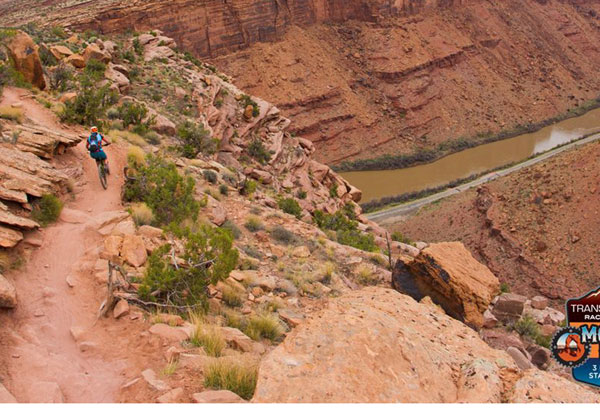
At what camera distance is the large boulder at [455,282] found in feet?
32.1

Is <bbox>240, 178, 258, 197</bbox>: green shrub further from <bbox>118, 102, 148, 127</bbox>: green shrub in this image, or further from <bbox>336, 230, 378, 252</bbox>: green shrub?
<bbox>118, 102, 148, 127</bbox>: green shrub

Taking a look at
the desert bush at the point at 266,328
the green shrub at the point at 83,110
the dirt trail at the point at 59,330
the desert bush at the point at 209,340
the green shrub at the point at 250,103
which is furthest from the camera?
the green shrub at the point at 250,103

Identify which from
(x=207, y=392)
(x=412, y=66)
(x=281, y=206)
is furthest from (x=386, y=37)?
(x=207, y=392)

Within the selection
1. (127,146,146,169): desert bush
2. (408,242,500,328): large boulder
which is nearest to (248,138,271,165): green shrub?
(127,146,146,169): desert bush

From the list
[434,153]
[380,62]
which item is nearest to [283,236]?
[434,153]

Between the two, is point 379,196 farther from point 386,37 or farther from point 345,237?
point 345,237

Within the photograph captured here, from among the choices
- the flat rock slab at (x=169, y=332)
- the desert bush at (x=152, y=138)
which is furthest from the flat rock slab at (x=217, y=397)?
the desert bush at (x=152, y=138)

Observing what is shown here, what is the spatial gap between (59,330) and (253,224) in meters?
6.88

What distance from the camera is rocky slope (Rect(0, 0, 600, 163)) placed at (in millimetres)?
43906

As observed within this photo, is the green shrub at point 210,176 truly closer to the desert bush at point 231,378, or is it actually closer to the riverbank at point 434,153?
the desert bush at point 231,378

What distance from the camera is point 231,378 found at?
5258 millimetres

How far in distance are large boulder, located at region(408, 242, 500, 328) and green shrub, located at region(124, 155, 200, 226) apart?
16.9 ft

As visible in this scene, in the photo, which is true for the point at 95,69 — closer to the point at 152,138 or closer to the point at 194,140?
the point at 152,138

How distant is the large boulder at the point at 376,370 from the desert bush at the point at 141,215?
4.85 meters
